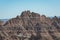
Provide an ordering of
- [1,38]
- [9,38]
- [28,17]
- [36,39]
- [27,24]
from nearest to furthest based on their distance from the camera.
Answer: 1. [36,39]
2. [1,38]
3. [9,38]
4. [27,24]
5. [28,17]

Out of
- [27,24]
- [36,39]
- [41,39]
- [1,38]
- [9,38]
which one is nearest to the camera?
[41,39]

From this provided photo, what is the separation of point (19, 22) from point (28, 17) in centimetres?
193

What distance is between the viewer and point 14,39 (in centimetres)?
1639

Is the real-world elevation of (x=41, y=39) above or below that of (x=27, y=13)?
below

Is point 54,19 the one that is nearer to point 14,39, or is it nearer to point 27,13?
point 27,13

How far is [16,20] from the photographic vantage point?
28.5m

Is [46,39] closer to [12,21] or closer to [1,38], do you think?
[1,38]

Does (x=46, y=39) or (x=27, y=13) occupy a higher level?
(x=27, y=13)

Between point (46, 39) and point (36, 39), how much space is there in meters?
1.04

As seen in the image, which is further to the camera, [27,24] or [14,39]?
[27,24]

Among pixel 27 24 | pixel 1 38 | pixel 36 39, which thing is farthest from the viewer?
pixel 27 24

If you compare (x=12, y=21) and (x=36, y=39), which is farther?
(x=12, y=21)

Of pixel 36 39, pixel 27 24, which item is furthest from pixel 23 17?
pixel 36 39

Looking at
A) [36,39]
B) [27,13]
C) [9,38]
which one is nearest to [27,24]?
[27,13]
